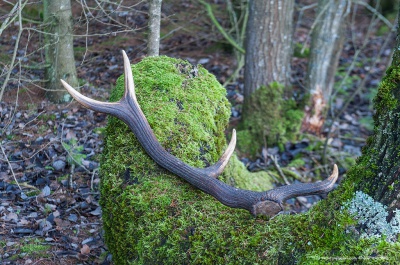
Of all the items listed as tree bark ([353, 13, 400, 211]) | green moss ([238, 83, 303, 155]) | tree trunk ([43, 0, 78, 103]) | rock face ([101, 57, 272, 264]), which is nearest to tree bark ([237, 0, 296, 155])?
green moss ([238, 83, 303, 155])

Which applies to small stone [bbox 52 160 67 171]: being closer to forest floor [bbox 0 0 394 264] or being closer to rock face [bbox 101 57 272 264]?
forest floor [bbox 0 0 394 264]

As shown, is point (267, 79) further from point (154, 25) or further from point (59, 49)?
point (59, 49)

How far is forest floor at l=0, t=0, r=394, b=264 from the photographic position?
163 inches

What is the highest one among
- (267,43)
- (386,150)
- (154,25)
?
(154,25)

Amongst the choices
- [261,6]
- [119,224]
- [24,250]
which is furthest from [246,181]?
[261,6]

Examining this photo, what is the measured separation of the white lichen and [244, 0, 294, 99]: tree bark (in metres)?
4.85

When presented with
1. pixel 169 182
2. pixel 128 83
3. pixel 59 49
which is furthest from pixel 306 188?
pixel 59 49

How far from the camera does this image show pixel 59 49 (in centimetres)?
652

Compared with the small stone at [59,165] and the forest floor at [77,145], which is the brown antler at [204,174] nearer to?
the forest floor at [77,145]

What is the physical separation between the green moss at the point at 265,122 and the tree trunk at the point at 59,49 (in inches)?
108

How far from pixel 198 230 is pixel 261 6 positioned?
4797 millimetres

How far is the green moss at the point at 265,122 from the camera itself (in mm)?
7232

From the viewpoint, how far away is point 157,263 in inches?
116

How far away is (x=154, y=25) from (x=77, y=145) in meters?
1.79
